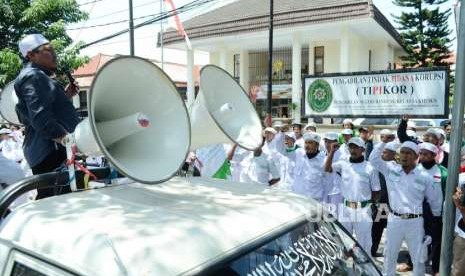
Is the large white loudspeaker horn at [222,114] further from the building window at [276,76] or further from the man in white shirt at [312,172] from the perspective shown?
the building window at [276,76]

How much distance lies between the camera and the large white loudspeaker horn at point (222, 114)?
2.99 m

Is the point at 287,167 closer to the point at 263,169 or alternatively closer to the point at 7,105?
the point at 263,169

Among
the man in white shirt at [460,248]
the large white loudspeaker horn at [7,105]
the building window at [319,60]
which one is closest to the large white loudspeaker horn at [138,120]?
the large white loudspeaker horn at [7,105]

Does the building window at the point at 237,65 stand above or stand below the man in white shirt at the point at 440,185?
above

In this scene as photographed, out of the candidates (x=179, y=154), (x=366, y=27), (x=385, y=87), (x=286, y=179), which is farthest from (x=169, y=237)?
(x=366, y=27)

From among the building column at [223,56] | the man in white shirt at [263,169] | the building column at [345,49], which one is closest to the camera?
the man in white shirt at [263,169]

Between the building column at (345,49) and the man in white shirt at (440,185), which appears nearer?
the man in white shirt at (440,185)

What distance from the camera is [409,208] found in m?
5.04

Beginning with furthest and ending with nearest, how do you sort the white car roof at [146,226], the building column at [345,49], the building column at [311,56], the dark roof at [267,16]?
the building column at [311,56], the building column at [345,49], the dark roof at [267,16], the white car roof at [146,226]

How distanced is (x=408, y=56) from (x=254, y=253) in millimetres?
29748

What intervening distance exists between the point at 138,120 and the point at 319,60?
76.1ft

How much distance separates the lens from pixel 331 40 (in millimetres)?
23516

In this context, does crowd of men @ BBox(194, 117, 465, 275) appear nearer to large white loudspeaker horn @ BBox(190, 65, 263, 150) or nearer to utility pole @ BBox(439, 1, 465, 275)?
utility pole @ BBox(439, 1, 465, 275)

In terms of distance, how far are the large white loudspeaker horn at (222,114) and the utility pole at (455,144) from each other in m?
1.44
